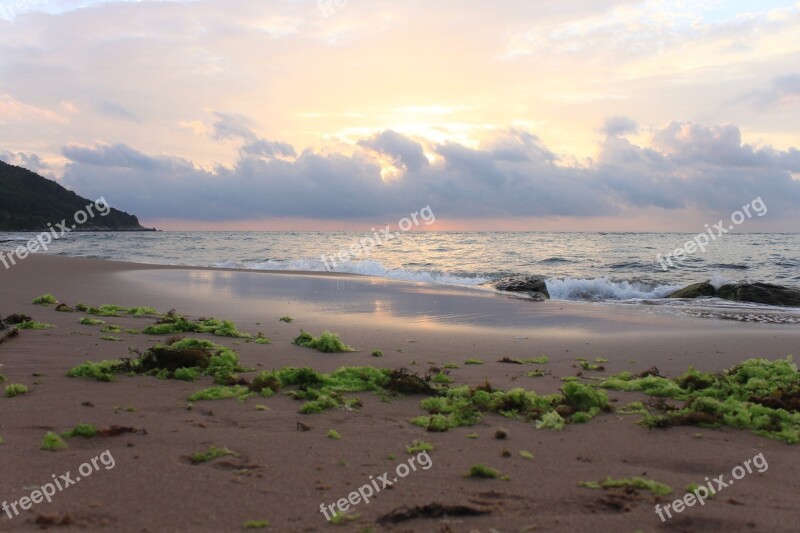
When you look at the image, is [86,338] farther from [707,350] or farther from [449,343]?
[707,350]

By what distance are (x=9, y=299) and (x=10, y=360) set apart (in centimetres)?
657

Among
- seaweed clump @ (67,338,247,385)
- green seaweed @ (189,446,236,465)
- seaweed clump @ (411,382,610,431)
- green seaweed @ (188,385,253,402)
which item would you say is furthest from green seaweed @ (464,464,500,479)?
seaweed clump @ (67,338,247,385)

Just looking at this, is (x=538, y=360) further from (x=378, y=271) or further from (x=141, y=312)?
(x=378, y=271)

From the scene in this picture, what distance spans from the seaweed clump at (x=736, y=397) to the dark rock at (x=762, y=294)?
11766 mm

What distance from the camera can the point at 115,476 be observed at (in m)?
3.25

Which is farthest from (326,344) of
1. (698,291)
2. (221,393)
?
(698,291)

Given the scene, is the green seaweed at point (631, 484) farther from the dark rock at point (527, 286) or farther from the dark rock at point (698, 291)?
the dark rock at point (698, 291)

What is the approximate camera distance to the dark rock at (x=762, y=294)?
54.0 ft

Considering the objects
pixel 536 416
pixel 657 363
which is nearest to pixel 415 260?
pixel 657 363

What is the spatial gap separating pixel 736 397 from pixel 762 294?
13719 millimetres

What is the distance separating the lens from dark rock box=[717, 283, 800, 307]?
16469 millimetres

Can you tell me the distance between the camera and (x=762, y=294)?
16812mm

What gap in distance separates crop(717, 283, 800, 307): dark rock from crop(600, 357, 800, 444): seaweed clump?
463 inches

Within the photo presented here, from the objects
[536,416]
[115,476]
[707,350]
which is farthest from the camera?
Answer: [707,350]
